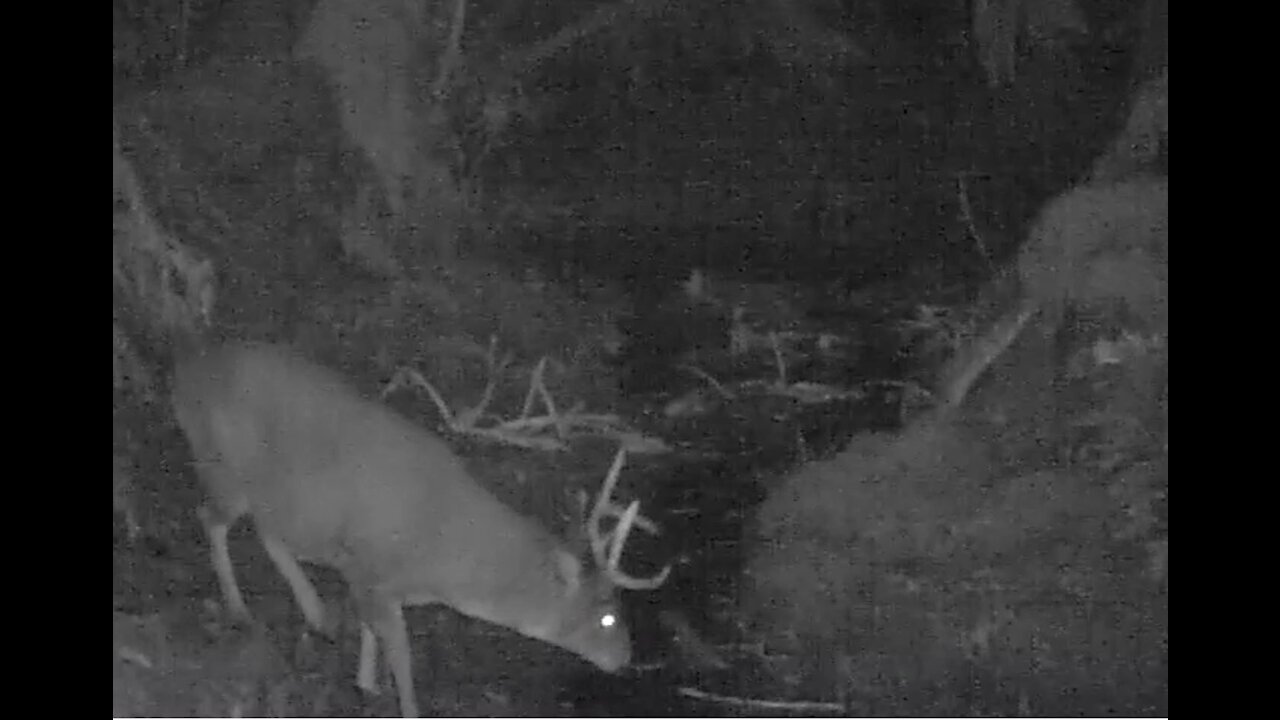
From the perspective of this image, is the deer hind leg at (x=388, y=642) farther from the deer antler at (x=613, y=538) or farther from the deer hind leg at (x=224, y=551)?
the deer antler at (x=613, y=538)

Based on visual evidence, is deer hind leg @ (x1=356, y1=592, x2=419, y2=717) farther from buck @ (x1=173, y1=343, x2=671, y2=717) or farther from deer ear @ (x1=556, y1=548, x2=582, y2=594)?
deer ear @ (x1=556, y1=548, x2=582, y2=594)

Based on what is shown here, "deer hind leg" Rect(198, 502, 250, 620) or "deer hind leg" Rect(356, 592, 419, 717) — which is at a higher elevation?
"deer hind leg" Rect(198, 502, 250, 620)

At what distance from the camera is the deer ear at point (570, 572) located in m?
1.44

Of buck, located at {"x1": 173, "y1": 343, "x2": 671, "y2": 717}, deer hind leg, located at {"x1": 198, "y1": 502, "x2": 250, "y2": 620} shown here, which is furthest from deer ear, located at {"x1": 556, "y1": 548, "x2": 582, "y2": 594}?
deer hind leg, located at {"x1": 198, "y1": 502, "x2": 250, "y2": 620}

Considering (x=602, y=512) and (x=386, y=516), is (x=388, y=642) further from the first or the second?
(x=602, y=512)

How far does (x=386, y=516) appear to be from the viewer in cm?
144

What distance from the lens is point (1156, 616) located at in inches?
56.4

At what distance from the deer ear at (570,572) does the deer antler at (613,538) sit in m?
0.03

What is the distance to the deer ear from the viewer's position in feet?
4.72

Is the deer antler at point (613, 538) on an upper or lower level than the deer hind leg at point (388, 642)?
upper

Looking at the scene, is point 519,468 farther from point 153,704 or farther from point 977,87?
point 977,87

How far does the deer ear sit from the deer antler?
0.03 metres

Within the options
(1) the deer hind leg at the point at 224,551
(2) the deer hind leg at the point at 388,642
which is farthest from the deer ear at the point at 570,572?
(1) the deer hind leg at the point at 224,551
